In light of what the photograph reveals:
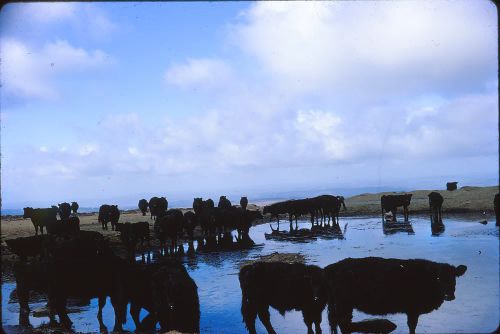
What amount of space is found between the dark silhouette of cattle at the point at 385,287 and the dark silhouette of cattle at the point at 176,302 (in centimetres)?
316

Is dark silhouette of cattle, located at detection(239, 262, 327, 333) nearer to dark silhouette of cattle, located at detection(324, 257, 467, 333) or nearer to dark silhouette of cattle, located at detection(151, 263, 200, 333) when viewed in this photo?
dark silhouette of cattle, located at detection(324, 257, 467, 333)

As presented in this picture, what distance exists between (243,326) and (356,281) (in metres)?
3.25

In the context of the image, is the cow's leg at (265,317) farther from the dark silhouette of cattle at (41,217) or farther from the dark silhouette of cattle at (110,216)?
the dark silhouette of cattle at (110,216)

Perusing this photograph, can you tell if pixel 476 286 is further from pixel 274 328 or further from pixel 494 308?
pixel 274 328

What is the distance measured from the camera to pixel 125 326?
1105 cm

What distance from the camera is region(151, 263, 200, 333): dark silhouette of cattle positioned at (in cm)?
943

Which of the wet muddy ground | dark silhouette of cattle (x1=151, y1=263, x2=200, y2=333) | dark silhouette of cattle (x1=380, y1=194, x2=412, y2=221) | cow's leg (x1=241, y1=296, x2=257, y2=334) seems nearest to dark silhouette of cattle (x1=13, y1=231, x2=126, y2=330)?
the wet muddy ground

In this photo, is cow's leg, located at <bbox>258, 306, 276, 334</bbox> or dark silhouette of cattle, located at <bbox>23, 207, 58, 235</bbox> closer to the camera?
cow's leg, located at <bbox>258, 306, 276, 334</bbox>

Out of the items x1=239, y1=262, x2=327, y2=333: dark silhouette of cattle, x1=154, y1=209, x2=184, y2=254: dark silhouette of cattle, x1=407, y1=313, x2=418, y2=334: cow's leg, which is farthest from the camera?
x1=154, y1=209, x2=184, y2=254: dark silhouette of cattle

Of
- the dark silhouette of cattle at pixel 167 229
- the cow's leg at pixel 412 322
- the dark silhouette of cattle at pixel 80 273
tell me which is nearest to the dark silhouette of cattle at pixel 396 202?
the dark silhouette of cattle at pixel 167 229

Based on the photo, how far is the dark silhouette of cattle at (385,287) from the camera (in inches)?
356

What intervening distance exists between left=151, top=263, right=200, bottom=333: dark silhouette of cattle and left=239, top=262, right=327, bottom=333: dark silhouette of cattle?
1.21 m

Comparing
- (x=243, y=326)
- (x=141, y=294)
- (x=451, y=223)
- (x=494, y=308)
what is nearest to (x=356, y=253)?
(x=494, y=308)

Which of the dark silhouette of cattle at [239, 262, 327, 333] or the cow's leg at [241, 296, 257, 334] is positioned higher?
the dark silhouette of cattle at [239, 262, 327, 333]
